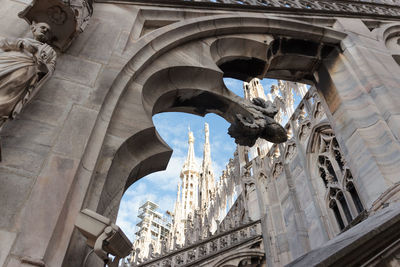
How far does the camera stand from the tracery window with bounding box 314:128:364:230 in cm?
798

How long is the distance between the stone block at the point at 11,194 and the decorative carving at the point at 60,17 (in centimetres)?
125

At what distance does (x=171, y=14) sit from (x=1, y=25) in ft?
5.80

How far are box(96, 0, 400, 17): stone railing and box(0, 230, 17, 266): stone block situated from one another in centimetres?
282

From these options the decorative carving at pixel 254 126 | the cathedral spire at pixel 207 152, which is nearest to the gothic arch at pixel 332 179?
the decorative carving at pixel 254 126

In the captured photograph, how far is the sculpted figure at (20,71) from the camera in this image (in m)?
1.89

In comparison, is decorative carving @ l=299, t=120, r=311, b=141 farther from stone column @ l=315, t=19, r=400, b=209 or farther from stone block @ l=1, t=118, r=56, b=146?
stone block @ l=1, t=118, r=56, b=146

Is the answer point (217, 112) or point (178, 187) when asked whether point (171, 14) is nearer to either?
point (217, 112)

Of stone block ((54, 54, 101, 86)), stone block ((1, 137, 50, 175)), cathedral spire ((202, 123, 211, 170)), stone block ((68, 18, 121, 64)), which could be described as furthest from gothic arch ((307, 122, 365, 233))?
cathedral spire ((202, 123, 211, 170))

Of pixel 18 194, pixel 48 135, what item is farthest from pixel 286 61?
pixel 18 194

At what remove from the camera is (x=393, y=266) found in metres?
1.68

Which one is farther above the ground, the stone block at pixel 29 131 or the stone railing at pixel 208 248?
the stone railing at pixel 208 248

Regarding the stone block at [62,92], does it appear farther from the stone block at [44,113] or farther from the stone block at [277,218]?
the stone block at [277,218]

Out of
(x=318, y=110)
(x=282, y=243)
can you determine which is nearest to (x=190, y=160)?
(x=282, y=243)

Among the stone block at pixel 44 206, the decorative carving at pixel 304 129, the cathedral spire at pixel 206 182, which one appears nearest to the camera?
the stone block at pixel 44 206
